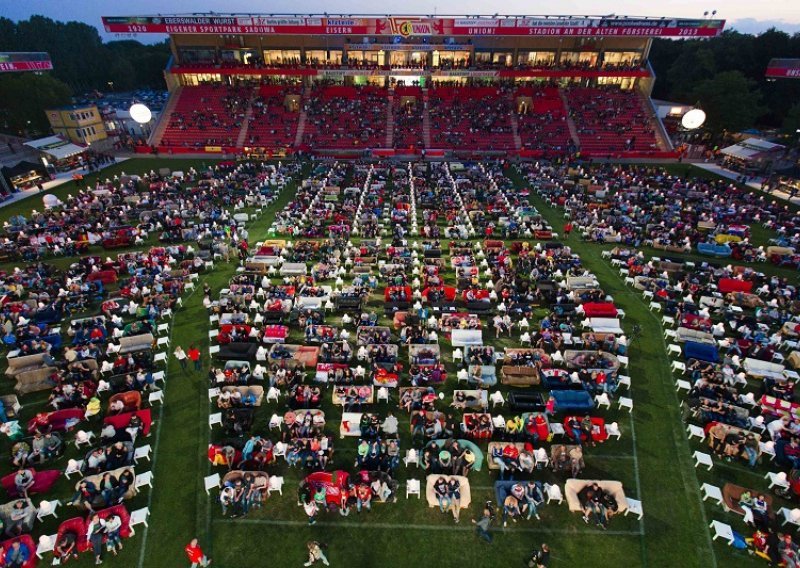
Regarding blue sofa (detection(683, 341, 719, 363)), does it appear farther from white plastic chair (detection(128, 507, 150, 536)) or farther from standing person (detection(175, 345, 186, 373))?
standing person (detection(175, 345, 186, 373))

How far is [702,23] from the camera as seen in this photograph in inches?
2076

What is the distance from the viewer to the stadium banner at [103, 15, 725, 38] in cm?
5225

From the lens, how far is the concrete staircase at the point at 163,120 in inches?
1965

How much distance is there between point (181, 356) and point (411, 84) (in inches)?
2118

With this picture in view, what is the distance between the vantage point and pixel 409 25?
54.1 metres

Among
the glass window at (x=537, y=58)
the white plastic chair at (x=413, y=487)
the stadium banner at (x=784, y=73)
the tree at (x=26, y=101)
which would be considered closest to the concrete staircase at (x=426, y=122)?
the glass window at (x=537, y=58)

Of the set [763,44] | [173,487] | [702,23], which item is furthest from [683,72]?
[173,487]

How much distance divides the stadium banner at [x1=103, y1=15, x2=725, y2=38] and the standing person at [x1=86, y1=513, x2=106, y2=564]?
5589cm

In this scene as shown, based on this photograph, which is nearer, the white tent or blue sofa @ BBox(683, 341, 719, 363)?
blue sofa @ BBox(683, 341, 719, 363)

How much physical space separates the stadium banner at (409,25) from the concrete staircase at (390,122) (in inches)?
328

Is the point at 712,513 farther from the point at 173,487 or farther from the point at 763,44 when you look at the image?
the point at 763,44

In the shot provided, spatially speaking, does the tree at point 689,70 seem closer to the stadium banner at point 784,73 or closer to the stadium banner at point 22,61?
the stadium banner at point 784,73

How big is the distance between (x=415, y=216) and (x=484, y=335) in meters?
14.1

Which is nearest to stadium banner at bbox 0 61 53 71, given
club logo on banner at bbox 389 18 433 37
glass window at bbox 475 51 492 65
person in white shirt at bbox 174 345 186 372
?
club logo on banner at bbox 389 18 433 37
